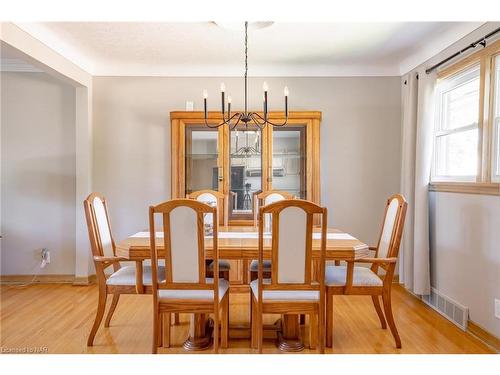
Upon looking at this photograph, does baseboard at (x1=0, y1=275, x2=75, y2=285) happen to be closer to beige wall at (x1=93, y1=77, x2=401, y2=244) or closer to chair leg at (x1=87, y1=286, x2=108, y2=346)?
beige wall at (x1=93, y1=77, x2=401, y2=244)

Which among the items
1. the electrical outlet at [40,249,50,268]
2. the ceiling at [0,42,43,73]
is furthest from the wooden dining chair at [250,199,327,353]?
the ceiling at [0,42,43,73]

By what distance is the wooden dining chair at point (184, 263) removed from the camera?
175cm

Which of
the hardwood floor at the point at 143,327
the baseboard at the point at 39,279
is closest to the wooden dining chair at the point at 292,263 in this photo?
the hardwood floor at the point at 143,327

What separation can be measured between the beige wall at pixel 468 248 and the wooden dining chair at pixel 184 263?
1.81m

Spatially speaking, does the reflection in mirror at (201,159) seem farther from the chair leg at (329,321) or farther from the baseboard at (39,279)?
the chair leg at (329,321)

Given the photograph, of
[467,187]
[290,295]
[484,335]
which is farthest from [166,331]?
[467,187]

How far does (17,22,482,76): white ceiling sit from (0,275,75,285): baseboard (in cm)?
226

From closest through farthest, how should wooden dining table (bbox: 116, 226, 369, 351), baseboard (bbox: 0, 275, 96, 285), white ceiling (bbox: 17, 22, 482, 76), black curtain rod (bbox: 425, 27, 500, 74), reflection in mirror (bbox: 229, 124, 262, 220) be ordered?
wooden dining table (bbox: 116, 226, 369, 351)
black curtain rod (bbox: 425, 27, 500, 74)
white ceiling (bbox: 17, 22, 482, 76)
reflection in mirror (bbox: 229, 124, 262, 220)
baseboard (bbox: 0, 275, 96, 285)

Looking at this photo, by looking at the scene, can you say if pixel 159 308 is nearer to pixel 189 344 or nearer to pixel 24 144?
pixel 189 344

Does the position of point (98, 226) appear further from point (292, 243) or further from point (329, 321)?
point (329, 321)

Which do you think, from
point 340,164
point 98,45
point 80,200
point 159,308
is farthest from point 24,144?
point 340,164

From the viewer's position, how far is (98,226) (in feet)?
7.51

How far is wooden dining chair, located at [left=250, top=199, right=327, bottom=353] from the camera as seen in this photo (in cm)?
172

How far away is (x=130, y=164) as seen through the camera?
364cm
